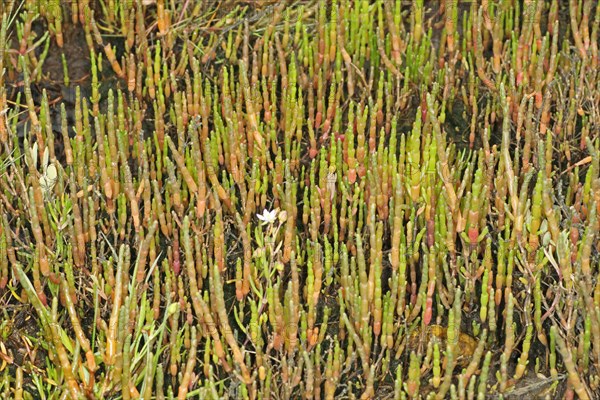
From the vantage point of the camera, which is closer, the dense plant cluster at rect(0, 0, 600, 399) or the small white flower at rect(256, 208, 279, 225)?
the dense plant cluster at rect(0, 0, 600, 399)

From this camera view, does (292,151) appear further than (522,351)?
Yes

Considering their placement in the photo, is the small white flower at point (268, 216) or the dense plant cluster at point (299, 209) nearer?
the dense plant cluster at point (299, 209)

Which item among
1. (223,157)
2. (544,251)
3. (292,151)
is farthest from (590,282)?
(223,157)

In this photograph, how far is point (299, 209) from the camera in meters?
3.41

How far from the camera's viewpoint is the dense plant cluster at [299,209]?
107 inches

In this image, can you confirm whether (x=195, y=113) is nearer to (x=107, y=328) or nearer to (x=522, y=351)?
(x=107, y=328)

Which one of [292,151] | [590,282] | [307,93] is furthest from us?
[307,93]

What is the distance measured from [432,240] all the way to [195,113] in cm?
116

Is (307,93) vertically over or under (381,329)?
over

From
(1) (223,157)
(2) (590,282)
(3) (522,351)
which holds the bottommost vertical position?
(3) (522,351)

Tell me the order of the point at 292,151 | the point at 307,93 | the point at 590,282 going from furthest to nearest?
the point at 307,93 → the point at 292,151 → the point at 590,282

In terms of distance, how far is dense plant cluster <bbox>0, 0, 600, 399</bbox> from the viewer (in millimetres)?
2711

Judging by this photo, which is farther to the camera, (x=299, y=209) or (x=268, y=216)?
(x=299, y=209)

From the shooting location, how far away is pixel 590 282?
271 cm
